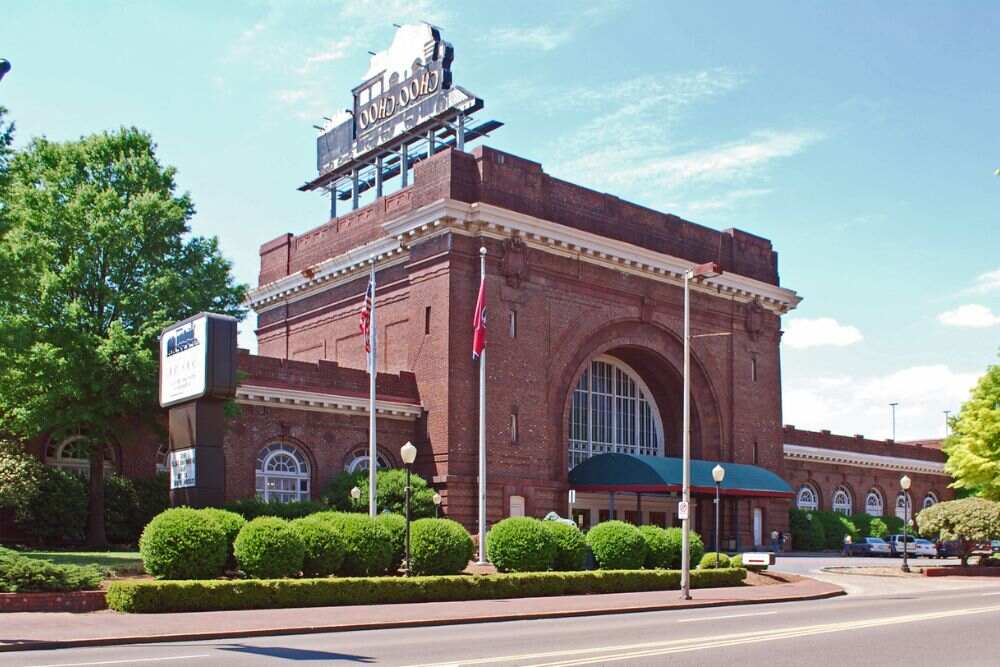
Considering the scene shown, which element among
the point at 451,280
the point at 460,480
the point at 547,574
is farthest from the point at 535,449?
the point at 547,574

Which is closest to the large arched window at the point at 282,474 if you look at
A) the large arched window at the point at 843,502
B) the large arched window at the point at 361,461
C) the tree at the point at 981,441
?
the large arched window at the point at 361,461

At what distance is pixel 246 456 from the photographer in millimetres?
40500

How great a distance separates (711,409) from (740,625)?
34.6 metres

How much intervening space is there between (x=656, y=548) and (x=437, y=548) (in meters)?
8.27

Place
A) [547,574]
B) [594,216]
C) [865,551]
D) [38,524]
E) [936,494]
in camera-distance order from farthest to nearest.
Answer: [936,494]
[865,551]
[594,216]
[38,524]
[547,574]

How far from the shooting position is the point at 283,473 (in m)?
41.7

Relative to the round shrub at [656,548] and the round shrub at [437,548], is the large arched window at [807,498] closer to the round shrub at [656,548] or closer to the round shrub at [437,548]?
the round shrub at [656,548]

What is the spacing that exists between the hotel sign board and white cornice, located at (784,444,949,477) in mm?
45994

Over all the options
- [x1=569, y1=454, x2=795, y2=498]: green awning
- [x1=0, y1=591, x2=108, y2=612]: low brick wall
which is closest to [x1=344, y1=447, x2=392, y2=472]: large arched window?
[x1=569, y1=454, x2=795, y2=498]: green awning

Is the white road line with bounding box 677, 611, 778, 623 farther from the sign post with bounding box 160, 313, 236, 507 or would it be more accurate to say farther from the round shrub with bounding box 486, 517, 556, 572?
the sign post with bounding box 160, 313, 236, 507

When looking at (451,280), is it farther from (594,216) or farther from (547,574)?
(547,574)

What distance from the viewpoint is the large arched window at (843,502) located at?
6896 centimetres

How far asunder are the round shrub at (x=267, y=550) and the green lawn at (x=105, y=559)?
2790 mm

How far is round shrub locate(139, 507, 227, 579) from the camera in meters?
22.7
